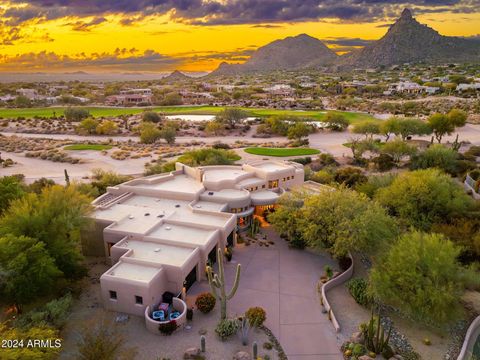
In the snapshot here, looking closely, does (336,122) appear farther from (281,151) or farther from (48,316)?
(48,316)

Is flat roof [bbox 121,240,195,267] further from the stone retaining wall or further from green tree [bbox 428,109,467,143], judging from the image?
green tree [bbox 428,109,467,143]

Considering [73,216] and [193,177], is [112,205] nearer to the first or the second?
[73,216]

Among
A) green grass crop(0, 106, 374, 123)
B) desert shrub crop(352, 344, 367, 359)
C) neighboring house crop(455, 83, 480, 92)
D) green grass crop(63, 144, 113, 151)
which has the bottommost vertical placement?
green grass crop(0, 106, 374, 123)

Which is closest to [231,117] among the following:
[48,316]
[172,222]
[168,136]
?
[168,136]

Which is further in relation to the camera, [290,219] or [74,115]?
[74,115]

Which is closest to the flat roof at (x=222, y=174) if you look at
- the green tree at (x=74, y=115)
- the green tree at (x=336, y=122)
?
the green tree at (x=336, y=122)

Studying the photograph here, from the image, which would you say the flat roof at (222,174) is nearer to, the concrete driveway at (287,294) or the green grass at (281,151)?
the concrete driveway at (287,294)

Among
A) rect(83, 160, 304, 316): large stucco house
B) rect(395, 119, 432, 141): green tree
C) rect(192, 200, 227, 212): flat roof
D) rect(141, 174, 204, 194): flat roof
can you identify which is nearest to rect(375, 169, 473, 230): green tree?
rect(83, 160, 304, 316): large stucco house
